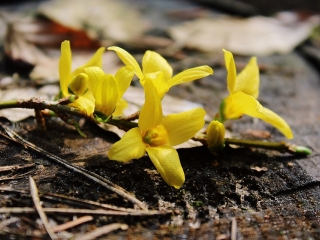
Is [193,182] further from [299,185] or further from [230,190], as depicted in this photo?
[299,185]

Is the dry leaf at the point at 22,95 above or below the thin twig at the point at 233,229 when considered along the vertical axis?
above

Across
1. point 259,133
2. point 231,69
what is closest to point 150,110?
point 231,69

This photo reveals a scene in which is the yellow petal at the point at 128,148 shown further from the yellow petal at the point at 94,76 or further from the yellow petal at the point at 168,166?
the yellow petal at the point at 94,76

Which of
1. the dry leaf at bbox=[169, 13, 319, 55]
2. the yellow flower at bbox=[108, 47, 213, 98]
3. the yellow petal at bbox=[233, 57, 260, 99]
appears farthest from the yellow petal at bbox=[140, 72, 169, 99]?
the dry leaf at bbox=[169, 13, 319, 55]

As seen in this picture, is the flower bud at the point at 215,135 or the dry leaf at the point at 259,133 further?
the dry leaf at the point at 259,133

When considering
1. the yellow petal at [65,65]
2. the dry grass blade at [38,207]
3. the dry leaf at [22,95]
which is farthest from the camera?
the dry leaf at [22,95]

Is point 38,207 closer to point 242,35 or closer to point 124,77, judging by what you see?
point 124,77

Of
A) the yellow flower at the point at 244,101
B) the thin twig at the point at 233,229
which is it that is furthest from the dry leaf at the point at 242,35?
the thin twig at the point at 233,229

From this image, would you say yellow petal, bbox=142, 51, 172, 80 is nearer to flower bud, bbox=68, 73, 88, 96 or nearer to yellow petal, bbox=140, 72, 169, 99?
yellow petal, bbox=140, 72, 169, 99
